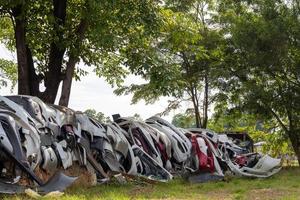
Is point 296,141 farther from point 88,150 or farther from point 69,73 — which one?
point 88,150

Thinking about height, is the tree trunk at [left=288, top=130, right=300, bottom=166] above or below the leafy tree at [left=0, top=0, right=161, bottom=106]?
below

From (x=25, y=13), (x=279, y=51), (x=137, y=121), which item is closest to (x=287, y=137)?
(x=279, y=51)

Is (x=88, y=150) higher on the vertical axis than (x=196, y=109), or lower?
lower

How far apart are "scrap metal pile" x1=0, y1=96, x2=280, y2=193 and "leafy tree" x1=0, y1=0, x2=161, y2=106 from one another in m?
2.52

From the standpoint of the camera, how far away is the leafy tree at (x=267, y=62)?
1623 centimetres

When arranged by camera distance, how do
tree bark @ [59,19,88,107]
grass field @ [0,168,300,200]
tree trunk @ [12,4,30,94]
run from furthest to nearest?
tree bark @ [59,19,88,107], tree trunk @ [12,4,30,94], grass field @ [0,168,300,200]

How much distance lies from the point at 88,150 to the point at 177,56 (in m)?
11.2

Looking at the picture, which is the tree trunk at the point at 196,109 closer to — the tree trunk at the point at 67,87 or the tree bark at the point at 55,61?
the tree trunk at the point at 67,87

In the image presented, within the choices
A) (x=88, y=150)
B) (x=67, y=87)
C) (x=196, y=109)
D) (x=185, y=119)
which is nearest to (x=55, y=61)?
(x=67, y=87)

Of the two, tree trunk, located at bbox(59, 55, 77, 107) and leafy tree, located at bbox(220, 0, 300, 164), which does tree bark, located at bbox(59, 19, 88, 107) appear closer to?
tree trunk, located at bbox(59, 55, 77, 107)

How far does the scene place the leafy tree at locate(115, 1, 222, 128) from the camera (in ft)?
45.2

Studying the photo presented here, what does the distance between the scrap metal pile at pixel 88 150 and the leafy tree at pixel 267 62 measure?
3.20 metres

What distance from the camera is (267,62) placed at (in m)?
16.6

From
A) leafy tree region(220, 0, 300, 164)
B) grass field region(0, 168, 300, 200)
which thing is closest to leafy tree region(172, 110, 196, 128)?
leafy tree region(220, 0, 300, 164)
